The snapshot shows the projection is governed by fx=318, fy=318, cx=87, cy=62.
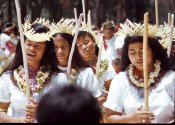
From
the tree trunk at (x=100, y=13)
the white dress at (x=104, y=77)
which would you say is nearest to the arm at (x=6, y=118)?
the white dress at (x=104, y=77)

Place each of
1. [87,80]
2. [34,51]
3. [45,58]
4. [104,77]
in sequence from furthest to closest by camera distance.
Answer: [104,77] < [87,80] < [45,58] < [34,51]

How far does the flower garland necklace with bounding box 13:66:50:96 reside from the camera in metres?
2.77

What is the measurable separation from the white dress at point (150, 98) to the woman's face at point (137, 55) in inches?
6.1

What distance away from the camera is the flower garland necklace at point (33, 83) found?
277 cm

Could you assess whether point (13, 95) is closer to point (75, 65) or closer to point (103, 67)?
point (75, 65)


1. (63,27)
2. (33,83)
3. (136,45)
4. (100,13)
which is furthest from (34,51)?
(100,13)

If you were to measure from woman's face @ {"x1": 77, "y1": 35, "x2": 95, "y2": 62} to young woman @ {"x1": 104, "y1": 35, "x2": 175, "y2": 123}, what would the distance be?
1.21m

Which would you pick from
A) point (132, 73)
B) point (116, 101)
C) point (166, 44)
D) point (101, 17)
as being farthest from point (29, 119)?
point (101, 17)

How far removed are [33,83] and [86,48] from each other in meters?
1.23

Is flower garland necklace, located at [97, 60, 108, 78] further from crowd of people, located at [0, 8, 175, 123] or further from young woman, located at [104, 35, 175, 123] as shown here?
young woman, located at [104, 35, 175, 123]

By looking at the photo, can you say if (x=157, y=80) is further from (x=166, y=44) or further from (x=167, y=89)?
(x=166, y=44)

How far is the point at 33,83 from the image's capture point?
2811 millimetres

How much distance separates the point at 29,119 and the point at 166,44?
4.58ft

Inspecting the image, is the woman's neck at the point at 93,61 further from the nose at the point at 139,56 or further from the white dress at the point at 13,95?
the nose at the point at 139,56
